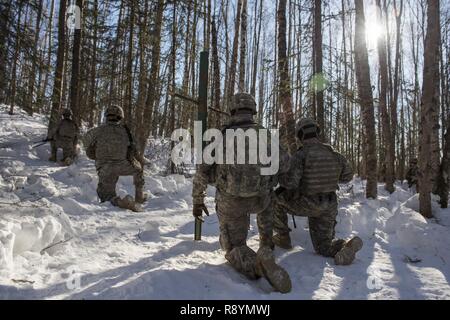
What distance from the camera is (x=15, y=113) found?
55.0 ft

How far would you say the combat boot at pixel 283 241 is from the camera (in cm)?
448

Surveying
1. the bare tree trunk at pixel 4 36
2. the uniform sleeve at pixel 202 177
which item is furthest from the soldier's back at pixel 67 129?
the uniform sleeve at pixel 202 177

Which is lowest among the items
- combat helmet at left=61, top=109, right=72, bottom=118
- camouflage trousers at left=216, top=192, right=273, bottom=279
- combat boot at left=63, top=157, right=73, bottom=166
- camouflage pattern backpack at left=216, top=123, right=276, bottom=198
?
camouflage trousers at left=216, top=192, right=273, bottom=279

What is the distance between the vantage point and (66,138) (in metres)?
10.4

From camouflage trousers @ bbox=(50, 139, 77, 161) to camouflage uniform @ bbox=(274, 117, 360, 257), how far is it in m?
8.09

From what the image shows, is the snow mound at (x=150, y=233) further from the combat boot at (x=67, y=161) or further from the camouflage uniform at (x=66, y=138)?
the camouflage uniform at (x=66, y=138)

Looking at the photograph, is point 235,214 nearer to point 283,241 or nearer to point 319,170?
point 283,241

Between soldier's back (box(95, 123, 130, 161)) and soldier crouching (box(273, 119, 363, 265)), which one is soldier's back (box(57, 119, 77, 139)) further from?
soldier crouching (box(273, 119, 363, 265))

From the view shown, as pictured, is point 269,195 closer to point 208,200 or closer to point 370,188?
point 208,200

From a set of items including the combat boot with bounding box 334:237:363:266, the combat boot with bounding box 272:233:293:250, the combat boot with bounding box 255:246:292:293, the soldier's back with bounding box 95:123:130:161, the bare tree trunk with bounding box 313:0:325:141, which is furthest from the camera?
the bare tree trunk with bounding box 313:0:325:141

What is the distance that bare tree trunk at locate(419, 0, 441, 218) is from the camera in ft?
18.4

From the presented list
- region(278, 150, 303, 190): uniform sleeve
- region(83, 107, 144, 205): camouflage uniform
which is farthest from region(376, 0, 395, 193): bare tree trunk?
region(83, 107, 144, 205): camouflage uniform
